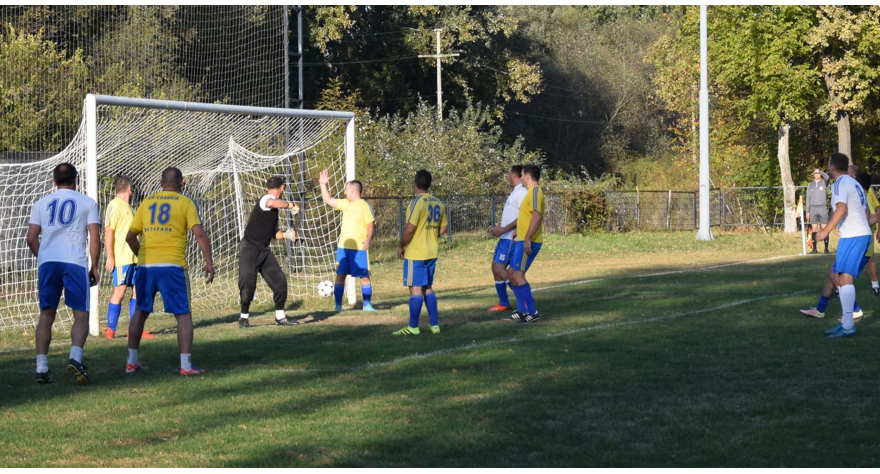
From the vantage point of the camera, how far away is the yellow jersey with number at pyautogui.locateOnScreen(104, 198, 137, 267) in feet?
38.1

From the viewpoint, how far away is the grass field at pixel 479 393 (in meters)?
5.82

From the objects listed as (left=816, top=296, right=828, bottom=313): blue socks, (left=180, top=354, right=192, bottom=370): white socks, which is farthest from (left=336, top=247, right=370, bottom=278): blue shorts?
(left=816, top=296, right=828, bottom=313): blue socks

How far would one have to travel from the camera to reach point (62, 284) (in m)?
8.77

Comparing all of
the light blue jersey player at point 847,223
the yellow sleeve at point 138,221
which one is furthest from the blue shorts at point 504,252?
the yellow sleeve at point 138,221

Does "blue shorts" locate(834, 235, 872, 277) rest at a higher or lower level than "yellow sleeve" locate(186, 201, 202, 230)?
lower

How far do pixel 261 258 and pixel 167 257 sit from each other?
3.64 meters

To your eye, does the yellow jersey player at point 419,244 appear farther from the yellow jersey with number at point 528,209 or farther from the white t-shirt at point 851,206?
the white t-shirt at point 851,206

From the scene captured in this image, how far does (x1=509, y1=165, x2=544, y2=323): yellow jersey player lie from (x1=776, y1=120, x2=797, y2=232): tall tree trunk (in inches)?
1017

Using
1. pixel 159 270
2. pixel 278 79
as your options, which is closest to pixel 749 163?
pixel 278 79

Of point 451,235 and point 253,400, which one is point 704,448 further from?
point 451,235

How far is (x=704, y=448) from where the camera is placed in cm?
573

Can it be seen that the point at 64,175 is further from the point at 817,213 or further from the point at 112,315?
the point at 817,213

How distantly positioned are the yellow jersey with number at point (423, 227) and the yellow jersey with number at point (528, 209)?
1.57 m

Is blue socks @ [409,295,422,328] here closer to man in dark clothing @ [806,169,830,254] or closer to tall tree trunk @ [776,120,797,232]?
man in dark clothing @ [806,169,830,254]
